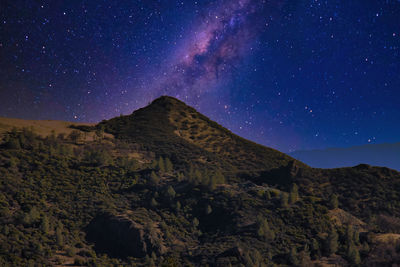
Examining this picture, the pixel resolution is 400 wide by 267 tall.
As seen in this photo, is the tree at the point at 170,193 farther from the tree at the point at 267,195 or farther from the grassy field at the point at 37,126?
the grassy field at the point at 37,126

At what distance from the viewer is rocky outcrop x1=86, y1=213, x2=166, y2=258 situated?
38531mm

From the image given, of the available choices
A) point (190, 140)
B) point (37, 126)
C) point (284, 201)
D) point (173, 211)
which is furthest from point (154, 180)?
point (37, 126)

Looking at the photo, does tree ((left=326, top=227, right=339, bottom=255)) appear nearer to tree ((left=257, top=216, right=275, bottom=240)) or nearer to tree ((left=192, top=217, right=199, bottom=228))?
tree ((left=257, top=216, right=275, bottom=240))

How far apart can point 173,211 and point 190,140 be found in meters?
49.4

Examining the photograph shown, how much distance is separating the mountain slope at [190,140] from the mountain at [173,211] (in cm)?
213

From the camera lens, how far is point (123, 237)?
1587 inches

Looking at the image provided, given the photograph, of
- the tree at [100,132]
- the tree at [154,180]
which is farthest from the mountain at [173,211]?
the tree at [100,132]

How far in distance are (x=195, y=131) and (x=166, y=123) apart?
38.9 feet

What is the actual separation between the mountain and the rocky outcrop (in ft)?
0.51

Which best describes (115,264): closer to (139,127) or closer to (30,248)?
(30,248)

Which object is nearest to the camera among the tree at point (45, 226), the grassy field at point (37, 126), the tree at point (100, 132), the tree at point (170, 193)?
the tree at point (45, 226)

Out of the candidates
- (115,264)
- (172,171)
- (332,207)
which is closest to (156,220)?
(115,264)

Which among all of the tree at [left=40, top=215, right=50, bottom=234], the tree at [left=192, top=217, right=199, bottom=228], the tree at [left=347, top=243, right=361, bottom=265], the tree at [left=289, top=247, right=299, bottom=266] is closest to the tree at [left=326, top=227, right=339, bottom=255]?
the tree at [left=347, top=243, right=361, bottom=265]

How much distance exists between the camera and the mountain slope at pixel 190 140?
8444cm
